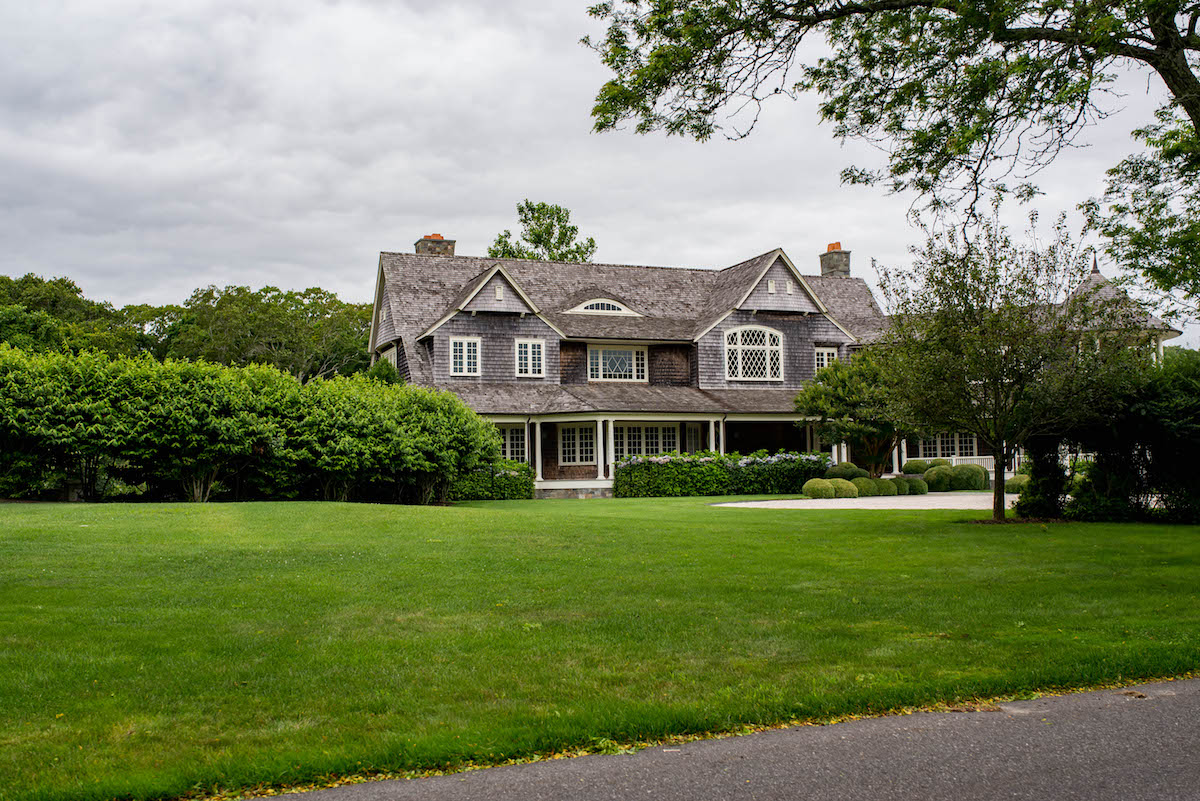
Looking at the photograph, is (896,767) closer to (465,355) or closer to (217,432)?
(217,432)

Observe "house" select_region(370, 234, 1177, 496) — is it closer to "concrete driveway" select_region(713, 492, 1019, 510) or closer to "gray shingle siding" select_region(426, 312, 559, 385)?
"gray shingle siding" select_region(426, 312, 559, 385)

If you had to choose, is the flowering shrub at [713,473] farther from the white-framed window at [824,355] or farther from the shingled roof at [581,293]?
the white-framed window at [824,355]

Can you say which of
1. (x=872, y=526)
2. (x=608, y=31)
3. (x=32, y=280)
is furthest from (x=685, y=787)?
(x=32, y=280)

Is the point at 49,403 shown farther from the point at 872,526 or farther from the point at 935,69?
the point at 935,69

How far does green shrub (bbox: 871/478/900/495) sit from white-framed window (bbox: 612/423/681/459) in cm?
721

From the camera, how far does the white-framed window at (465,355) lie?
34.8m

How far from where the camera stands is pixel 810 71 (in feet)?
43.0

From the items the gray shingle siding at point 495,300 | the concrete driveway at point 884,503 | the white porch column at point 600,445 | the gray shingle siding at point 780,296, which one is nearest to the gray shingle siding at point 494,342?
the gray shingle siding at point 495,300

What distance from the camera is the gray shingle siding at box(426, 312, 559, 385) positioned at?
34.7 metres

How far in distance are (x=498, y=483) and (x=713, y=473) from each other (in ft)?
24.2

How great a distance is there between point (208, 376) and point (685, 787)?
19.8 meters

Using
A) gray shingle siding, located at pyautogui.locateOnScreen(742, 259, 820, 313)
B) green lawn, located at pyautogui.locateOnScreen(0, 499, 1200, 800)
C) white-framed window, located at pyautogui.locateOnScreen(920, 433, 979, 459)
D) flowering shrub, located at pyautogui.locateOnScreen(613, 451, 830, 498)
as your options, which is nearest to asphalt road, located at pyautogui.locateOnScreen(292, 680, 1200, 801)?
green lawn, located at pyautogui.locateOnScreen(0, 499, 1200, 800)

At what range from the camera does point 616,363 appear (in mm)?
37438

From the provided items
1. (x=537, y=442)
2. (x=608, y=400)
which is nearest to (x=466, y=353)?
(x=537, y=442)
